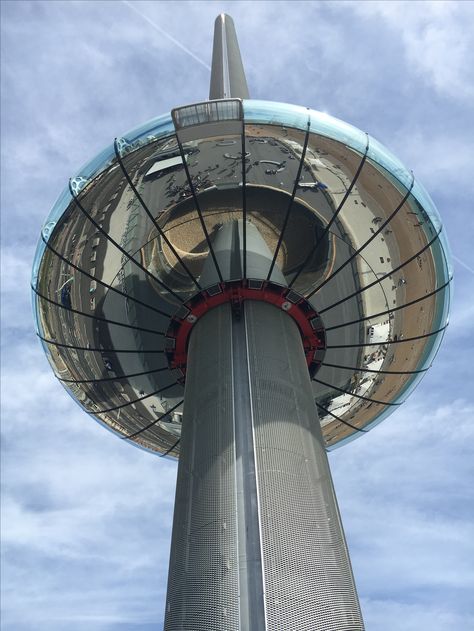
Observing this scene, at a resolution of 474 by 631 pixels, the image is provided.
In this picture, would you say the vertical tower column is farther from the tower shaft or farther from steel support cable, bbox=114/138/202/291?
steel support cable, bbox=114/138/202/291

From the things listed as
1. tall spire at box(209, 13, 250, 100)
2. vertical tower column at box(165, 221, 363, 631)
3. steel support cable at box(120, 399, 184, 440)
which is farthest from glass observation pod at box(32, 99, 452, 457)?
tall spire at box(209, 13, 250, 100)

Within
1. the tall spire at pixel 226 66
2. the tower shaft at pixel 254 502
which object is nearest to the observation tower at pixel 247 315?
the tower shaft at pixel 254 502

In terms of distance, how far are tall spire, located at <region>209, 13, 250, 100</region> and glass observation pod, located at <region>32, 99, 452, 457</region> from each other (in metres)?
6.19

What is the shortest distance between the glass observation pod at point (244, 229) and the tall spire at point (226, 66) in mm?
6192

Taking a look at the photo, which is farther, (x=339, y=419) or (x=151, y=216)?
(x=339, y=419)

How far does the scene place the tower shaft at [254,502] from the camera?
31.8ft

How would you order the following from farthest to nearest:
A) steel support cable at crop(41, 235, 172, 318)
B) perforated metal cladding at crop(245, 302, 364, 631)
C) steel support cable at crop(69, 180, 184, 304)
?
steel support cable at crop(41, 235, 172, 318) < steel support cable at crop(69, 180, 184, 304) < perforated metal cladding at crop(245, 302, 364, 631)

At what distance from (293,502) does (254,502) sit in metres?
0.69

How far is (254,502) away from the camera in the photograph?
10.9 m

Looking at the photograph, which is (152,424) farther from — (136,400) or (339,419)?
(339,419)

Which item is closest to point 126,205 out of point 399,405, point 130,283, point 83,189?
point 83,189

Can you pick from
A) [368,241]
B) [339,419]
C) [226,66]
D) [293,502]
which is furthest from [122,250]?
[226,66]

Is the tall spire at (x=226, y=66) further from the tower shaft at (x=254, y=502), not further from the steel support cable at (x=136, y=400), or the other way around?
the tower shaft at (x=254, y=502)

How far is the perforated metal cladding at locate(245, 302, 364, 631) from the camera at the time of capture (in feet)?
31.7
